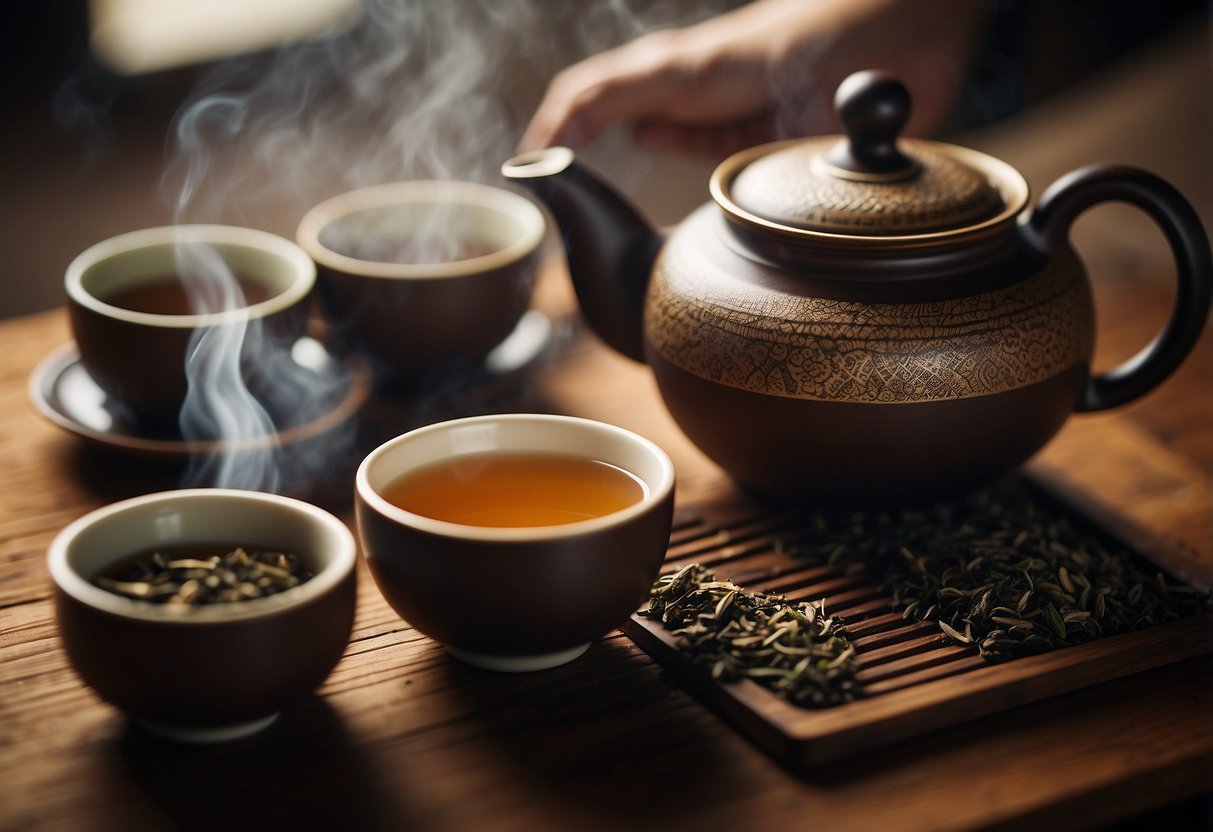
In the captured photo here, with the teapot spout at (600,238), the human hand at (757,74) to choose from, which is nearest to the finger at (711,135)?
the human hand at (757,74)

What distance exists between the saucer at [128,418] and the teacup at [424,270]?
48mm

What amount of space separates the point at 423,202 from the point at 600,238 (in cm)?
38

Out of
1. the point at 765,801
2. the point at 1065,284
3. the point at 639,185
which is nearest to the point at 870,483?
the point at 1065,284

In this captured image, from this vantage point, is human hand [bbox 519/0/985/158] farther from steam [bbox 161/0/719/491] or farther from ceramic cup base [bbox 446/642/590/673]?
steam [bbox 161/0/719/491]

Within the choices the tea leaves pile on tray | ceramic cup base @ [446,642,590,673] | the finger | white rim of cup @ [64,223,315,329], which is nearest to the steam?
the finger

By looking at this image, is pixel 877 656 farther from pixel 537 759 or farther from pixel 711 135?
pixel 711 135

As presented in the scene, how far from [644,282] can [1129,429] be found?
2.03 feet

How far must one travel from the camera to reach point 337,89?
13.6 ft

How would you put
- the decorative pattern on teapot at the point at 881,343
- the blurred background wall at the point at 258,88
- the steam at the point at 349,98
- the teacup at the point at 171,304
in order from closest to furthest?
the decorative pattern on teapot at the point at 881,343
the teacup at the point at 171,304
the blurred background wall at the point at 258,88
the steam at the point at 349,98

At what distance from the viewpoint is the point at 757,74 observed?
1.68 m

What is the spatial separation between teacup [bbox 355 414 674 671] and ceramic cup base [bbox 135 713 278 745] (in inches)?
5.5

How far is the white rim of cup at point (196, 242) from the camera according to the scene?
125cm

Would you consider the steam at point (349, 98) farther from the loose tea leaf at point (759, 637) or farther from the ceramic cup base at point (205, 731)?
the ceramic cup base at point (205, 731)

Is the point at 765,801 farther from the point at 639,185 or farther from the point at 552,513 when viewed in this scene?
the point at 639,185
